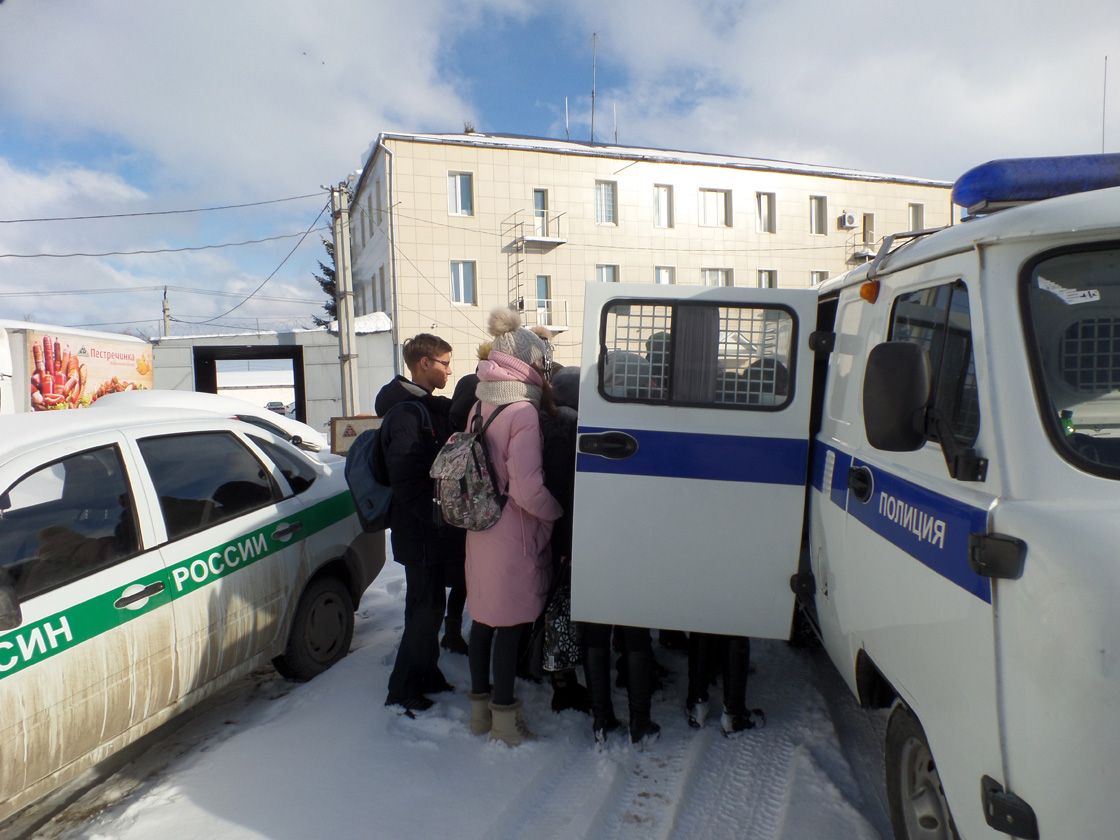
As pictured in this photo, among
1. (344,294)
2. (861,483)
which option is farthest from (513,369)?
(344,294)

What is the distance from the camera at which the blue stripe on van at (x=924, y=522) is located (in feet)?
6.17

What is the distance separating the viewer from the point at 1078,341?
74.5 inches

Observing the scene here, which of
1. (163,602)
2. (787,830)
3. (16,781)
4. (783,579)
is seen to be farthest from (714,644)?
(16,781)

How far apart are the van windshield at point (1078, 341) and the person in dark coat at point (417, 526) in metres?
2.73

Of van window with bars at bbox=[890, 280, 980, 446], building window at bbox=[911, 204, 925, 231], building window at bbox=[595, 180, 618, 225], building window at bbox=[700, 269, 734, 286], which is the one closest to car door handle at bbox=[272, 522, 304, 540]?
van window with bars at bbox=[890, 280, 980, 446]

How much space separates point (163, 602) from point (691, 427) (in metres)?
2.47

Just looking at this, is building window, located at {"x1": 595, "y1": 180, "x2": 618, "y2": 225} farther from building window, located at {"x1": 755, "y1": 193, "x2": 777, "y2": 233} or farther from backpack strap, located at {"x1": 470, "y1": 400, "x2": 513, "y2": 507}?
backpack strap, located at {"x1": 470, "y1": 400, "x2": 513, "y2": 507}

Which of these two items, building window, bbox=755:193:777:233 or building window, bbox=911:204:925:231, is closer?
building window, bbox=755:193:777:233

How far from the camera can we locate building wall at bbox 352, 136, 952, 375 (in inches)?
928

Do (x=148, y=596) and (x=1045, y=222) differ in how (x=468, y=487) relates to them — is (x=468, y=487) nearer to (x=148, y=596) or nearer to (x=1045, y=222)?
(x=148, y=596)

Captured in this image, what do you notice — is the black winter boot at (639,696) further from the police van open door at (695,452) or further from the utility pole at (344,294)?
the utility pole at (344,294)

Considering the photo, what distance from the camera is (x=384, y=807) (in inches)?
119

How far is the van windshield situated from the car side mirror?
3280 mm

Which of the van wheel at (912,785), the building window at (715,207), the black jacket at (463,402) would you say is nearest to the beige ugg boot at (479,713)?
the black jacket at (463,402)
